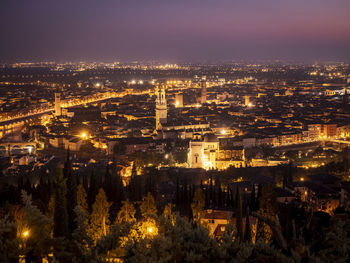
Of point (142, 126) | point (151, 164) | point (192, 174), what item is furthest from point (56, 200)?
point (142, 126)

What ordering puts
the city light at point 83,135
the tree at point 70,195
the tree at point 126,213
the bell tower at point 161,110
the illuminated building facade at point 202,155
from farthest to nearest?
the bell tower at point 161,110 → the city light at point 83,135 → the illuminated building facade at point 202,155 → the tree at point 126,213 → the tree at point 70,195

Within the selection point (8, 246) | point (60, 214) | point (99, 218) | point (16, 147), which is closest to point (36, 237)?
point (8, 246)

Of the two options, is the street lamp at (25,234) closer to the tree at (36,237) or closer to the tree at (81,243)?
the tree at (36,237)

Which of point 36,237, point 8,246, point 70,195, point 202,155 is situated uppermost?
point 8,246

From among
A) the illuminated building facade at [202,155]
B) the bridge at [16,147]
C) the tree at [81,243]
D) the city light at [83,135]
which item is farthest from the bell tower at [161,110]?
the tree at [81,243]

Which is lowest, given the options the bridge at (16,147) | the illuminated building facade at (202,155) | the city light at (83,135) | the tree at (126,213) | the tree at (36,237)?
the bridge at (16,147)

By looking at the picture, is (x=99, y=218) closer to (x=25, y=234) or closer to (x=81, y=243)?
(x=81, y=243)

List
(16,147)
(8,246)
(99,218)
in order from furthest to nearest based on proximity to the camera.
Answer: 1. (16,147)
2. (99,218)
3. (8,246)

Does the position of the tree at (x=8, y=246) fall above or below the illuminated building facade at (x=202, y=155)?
above

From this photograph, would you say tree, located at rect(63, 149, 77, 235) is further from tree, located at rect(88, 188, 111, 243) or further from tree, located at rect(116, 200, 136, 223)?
tree, located at rect(116, 200, 136, 223)

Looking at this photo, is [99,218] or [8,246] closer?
[8,246]
